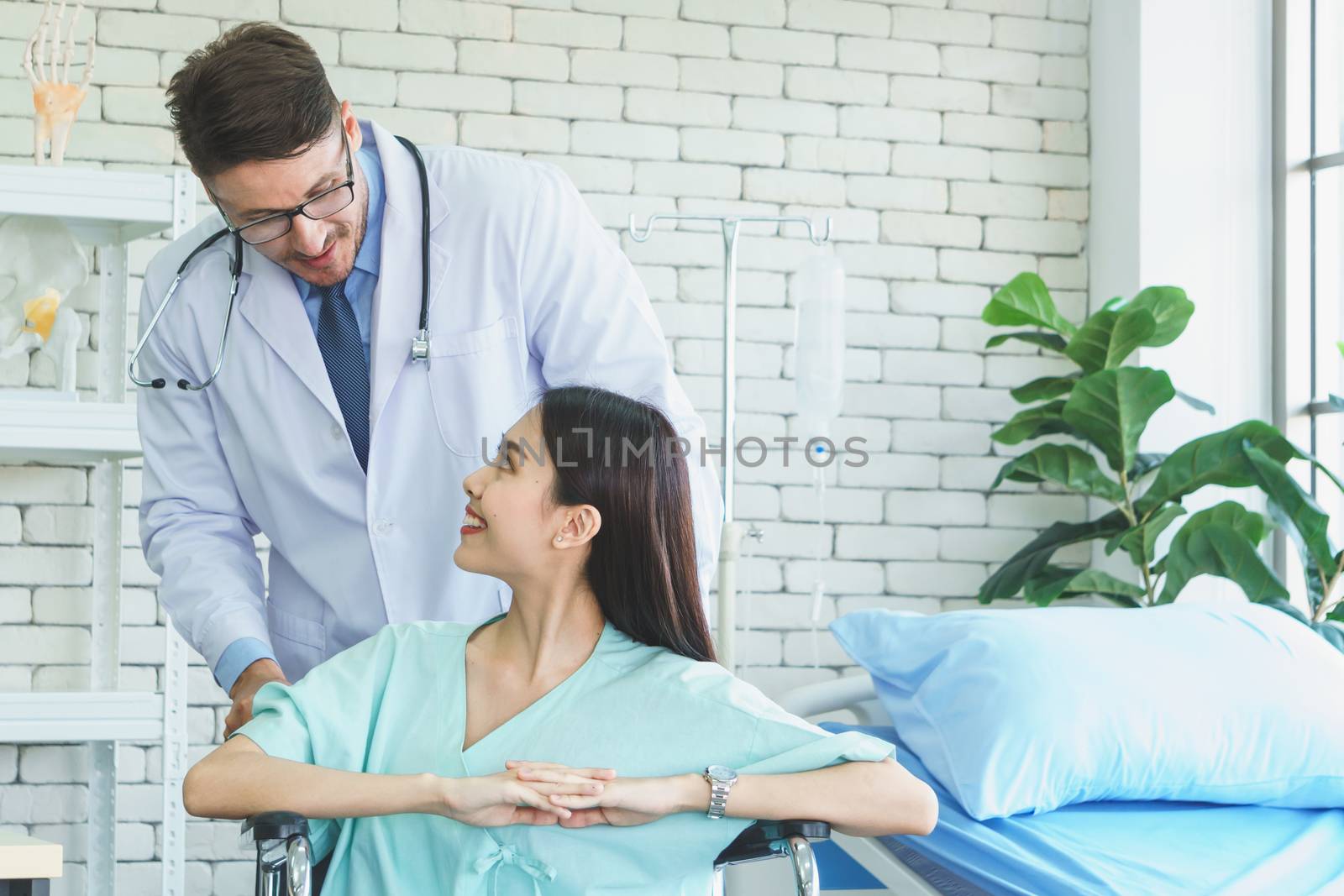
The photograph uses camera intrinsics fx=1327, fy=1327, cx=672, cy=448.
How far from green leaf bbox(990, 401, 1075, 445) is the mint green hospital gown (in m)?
1.61

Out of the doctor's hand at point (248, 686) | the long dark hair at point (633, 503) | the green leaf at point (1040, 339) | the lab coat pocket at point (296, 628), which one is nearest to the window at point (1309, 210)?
the green leaf at point (1040, 339)

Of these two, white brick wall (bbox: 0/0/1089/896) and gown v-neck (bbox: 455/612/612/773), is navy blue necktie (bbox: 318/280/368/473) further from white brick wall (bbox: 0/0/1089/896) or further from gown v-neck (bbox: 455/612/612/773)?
white brick wall (bbox: 0/0/1089/896)

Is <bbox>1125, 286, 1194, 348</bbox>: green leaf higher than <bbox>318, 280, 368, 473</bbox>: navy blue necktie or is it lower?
higher

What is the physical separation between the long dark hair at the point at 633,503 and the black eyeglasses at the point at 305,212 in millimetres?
331

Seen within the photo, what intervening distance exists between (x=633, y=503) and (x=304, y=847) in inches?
20.1

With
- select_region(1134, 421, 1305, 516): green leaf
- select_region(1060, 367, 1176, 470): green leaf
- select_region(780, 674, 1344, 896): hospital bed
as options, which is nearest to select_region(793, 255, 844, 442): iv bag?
select_region(1060, 367, 1176, 470): green leaf

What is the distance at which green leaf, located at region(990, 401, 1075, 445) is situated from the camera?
2969mm

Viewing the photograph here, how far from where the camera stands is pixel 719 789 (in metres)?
1.38

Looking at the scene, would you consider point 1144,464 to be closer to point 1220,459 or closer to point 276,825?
point 1220,459

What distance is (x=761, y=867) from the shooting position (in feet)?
7.97

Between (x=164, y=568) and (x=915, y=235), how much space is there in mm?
2056

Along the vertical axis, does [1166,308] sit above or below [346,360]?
above

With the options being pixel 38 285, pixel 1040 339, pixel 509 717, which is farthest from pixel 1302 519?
pixel 38 285

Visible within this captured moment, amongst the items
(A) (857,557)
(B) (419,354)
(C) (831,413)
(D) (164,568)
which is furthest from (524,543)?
(A) (857,557)
